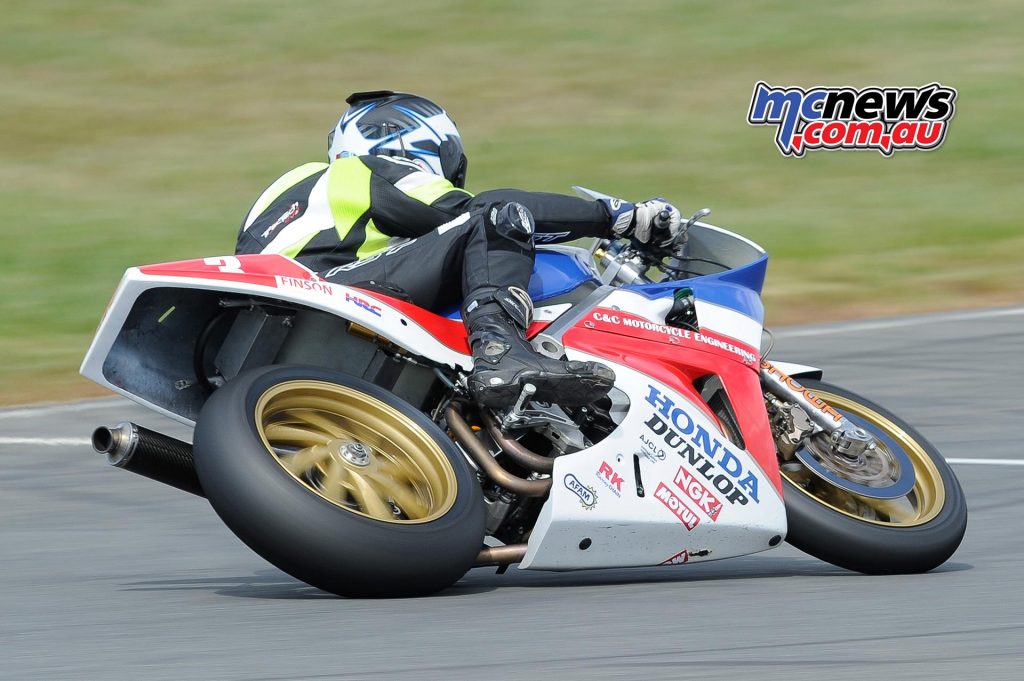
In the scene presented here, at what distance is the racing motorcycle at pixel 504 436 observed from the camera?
457cm

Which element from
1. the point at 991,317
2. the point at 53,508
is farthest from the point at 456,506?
the point at 991,317

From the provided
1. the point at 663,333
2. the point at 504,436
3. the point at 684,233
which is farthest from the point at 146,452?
the point at 684,233

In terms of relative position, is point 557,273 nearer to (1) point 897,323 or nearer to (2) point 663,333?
(2) point 663,333

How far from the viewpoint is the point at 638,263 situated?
5758 mm

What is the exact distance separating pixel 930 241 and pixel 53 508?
380 inches

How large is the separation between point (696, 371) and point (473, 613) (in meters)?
1.23

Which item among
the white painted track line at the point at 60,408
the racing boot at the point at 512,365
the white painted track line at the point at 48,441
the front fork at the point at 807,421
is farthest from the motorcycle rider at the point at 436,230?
the white painted track line at the point at 60,408

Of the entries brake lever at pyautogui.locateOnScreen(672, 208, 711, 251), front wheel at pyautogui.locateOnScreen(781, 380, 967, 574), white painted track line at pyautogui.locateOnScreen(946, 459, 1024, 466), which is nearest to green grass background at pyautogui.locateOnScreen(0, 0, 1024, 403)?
white painted track line at pyautogui.locateOnScreen(946, 459, 1024, 466)

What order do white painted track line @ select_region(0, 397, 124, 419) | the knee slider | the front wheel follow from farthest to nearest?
1. white painted track line @ select_region(0, 397, 124, 419)
2. the front wheel
3. the knee slider

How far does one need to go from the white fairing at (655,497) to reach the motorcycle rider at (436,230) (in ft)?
0.64

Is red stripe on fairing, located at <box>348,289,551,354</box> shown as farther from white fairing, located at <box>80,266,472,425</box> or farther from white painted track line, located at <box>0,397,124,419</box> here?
white painted track line, located at <box>0,397,124,419</box>

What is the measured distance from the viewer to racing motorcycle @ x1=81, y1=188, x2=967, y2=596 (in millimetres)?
4574

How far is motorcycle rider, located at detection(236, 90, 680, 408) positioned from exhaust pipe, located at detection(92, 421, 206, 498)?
738mm

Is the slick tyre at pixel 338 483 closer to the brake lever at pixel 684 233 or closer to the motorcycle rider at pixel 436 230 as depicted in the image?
the motorcycle rider at pixel 436 230
